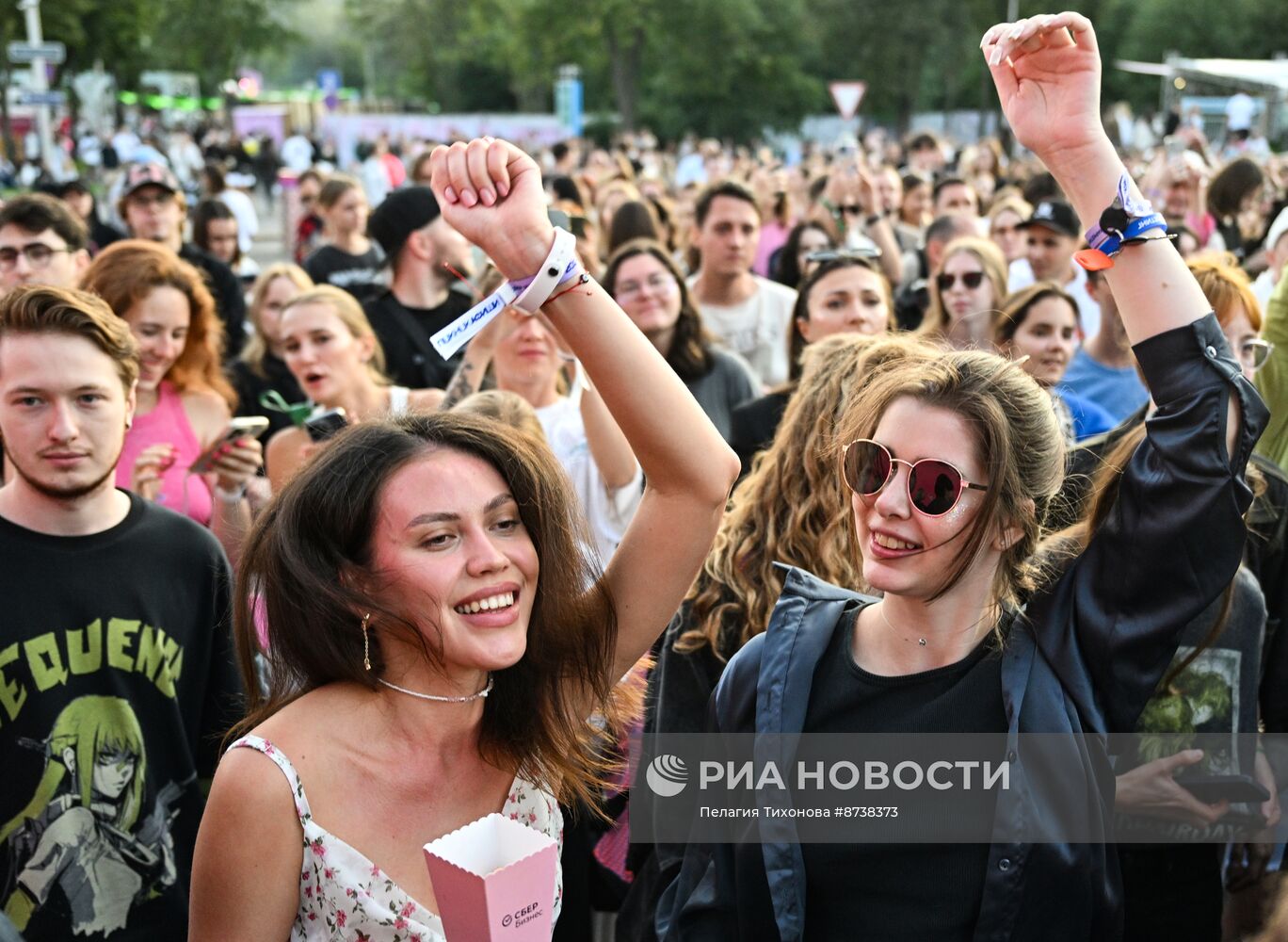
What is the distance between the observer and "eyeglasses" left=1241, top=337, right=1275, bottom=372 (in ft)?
12.1


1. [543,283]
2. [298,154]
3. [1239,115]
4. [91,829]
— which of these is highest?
[1239,115]

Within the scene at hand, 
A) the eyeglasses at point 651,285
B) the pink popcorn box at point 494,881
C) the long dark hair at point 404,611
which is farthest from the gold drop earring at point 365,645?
the eyeglasses at point 651,285

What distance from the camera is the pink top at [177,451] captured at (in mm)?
4289

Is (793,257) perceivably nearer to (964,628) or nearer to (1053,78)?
(1053,78)

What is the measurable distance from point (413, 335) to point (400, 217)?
692 millimetres

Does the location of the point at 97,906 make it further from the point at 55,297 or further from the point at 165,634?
the point at 55,297

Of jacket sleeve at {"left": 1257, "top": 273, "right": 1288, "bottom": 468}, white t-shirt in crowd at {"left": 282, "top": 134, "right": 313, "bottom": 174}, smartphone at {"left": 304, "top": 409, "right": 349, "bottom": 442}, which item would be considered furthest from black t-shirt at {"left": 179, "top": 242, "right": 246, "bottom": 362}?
white t-shirt in crowd at {"left": 282, "top": 134, "right": 313, "bottom": 174}

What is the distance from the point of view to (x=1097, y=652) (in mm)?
2238

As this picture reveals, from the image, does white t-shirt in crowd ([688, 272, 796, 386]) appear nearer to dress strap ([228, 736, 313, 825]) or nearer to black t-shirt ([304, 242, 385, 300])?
black t-shirt ([304, 242, 385, 300])

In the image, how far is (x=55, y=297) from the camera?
3088 mm

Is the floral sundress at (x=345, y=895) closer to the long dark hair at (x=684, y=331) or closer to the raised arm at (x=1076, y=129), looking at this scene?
the raised arm at (x=1076, y=129)

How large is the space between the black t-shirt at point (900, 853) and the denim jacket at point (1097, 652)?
4 centimetres

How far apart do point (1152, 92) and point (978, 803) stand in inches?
2276

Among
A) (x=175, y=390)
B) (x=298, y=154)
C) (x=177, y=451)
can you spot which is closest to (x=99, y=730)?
(x=177, y=451)
